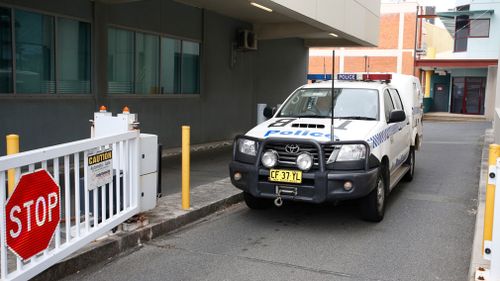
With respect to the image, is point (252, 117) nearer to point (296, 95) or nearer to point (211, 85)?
point (211, 85)

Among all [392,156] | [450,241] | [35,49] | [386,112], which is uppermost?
[35,49]

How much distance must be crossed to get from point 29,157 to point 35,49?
19.5 ft

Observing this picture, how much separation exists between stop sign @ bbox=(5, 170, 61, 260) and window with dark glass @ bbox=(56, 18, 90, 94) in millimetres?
6025

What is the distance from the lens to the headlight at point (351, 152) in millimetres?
6066

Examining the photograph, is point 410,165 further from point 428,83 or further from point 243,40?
point 428,83

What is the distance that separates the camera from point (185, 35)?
43.0 ft

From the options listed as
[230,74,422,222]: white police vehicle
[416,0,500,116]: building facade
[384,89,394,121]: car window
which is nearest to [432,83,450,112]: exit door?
[416,0,500,116]: building facade

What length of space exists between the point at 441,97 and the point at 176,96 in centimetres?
3098

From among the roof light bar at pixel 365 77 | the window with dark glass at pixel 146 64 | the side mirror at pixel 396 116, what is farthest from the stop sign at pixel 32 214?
the window with dark glass at pixel 146 64

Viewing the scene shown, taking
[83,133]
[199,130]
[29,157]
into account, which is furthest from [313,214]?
[199,130]

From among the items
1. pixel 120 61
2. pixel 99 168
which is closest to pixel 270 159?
pixel 99 168

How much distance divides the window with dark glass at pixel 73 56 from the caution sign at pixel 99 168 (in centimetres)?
520

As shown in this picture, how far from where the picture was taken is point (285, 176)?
19.9 feet

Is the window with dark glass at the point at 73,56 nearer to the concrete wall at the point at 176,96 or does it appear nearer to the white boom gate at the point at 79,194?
the concrete wall at the point at 176,96
